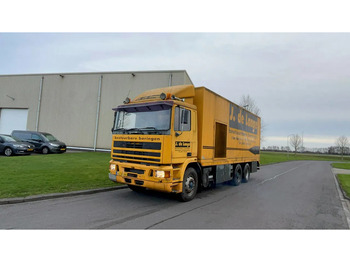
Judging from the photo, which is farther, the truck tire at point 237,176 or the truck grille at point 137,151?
the truck tire at point 237,176

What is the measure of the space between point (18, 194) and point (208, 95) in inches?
246

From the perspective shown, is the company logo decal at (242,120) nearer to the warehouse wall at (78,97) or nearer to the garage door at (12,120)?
the warehouse wall at (78,97)

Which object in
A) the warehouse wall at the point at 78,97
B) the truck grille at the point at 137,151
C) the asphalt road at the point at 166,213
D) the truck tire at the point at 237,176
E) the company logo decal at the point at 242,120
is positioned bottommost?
the asphalt road at the point at 166,213

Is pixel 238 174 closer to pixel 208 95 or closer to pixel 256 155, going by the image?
pixel 256 155

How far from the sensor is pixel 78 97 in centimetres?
2347

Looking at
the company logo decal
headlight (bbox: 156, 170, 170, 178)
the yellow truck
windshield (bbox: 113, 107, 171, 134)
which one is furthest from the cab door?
the company logo decal

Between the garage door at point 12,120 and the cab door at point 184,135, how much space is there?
25.8 m

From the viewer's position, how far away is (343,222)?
5.18m

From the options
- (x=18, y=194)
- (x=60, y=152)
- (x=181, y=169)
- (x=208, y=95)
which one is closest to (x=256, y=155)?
(x=208, y=95)

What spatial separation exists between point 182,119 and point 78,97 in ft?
68.8

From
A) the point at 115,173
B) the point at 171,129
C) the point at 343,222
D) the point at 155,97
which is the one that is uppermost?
the point at 155,97

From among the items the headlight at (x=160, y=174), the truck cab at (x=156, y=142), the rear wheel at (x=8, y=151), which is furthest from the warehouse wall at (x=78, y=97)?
the headlight at (x=160, y=174)

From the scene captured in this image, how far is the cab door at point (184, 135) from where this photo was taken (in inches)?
226

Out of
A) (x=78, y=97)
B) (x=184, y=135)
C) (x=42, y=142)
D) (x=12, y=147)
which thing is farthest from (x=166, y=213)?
(x=78, y=97)
